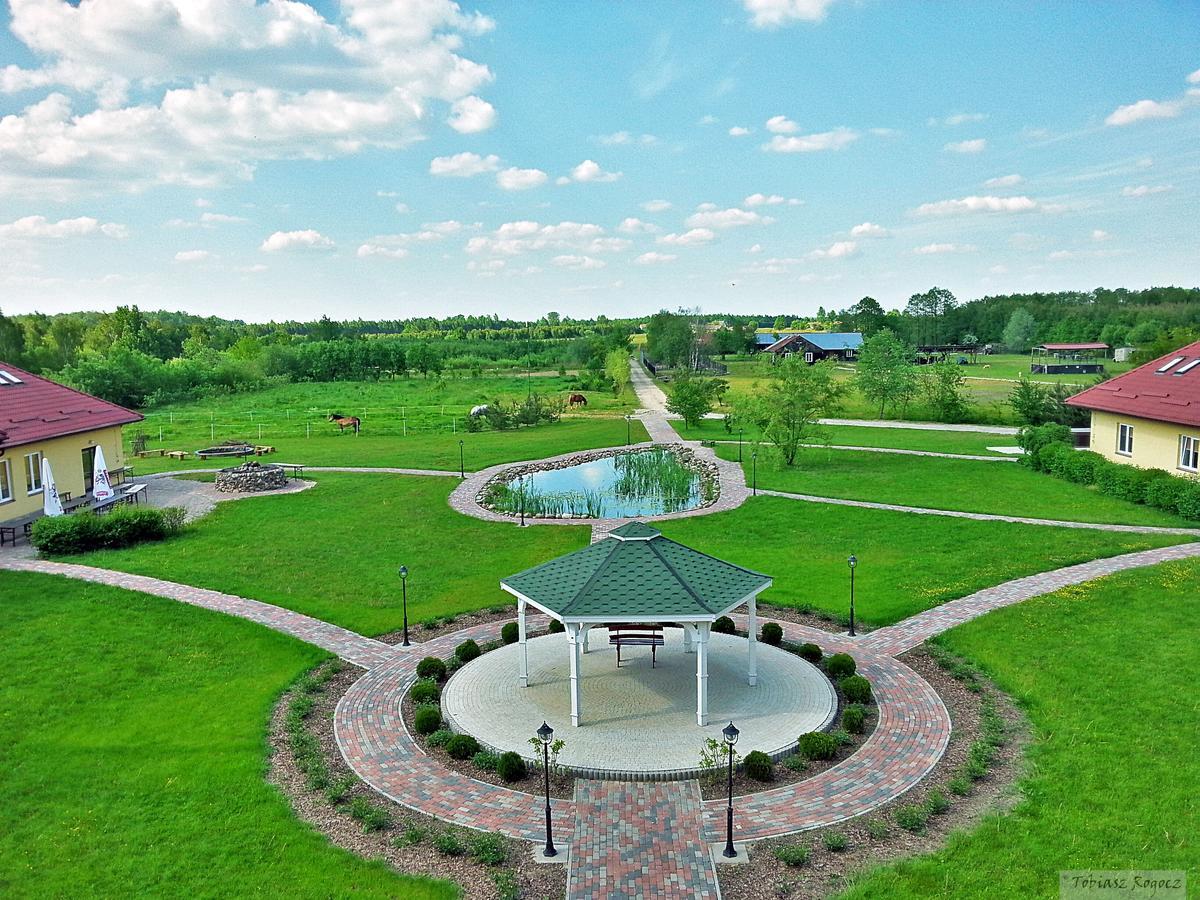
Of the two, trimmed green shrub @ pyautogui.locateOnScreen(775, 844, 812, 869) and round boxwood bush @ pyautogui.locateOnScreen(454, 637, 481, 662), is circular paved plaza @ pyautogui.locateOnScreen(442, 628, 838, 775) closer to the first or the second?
round boxwood bush @ pyautogui.locateOnScreen(454, 637, 481, 662)

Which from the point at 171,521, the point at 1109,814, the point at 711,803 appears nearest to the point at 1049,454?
the point at 1109,814

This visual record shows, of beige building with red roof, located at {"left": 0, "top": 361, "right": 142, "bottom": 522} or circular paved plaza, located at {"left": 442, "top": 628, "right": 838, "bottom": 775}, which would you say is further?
beige building with red roof, located at {"left": 0, "top": 361, "right": 142, "bottom": 522}

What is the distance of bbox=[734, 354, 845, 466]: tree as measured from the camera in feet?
120

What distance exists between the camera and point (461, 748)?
12.2 meters

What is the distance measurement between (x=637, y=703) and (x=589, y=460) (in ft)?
90.6

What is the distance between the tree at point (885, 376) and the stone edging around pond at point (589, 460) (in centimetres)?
1879

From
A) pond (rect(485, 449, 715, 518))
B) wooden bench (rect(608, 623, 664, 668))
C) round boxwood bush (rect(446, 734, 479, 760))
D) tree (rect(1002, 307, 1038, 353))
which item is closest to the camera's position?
round boxwood bush (rect(446, 734, 479, 760))

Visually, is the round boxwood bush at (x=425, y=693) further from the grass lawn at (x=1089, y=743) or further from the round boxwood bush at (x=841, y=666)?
the grass lawn at (x=1089, y=743)

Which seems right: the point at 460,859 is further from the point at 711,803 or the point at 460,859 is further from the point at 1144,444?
the point at 1144,444

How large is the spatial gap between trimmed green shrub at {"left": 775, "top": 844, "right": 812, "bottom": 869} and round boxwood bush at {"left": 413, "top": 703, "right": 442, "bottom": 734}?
5.86m

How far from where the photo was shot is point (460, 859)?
32.0 ft

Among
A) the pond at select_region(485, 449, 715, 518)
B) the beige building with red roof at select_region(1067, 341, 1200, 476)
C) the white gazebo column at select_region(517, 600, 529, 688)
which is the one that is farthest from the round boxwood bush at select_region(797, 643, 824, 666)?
the beige building with red roof at select_region(1067, 341, 1200, 476)

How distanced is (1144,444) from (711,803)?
28.2m

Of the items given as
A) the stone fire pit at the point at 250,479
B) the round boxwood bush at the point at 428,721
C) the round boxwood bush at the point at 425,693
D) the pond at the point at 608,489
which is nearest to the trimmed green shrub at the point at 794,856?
the round boxwood bush at the point at 428,721
